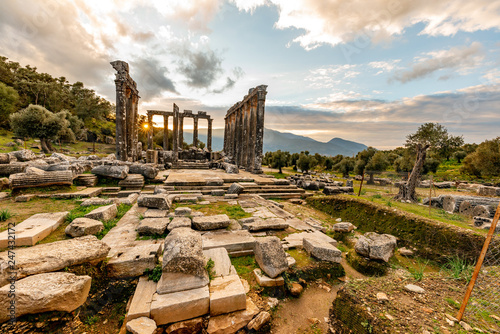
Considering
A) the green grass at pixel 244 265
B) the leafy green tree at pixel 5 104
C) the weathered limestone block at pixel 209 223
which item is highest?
the leafy green tree at pixel 5 104

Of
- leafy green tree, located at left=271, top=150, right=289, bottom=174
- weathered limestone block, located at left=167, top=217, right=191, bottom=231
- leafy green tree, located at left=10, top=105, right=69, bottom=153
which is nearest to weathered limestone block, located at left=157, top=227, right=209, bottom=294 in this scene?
weathered limestone block, located at left=167, top=217, right=191, bottom=231

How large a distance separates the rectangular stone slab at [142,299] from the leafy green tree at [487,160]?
111 feet

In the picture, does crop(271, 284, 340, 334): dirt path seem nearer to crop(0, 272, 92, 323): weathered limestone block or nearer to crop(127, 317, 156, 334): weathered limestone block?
crop(127, 317, 156, 334): weathered limestone block

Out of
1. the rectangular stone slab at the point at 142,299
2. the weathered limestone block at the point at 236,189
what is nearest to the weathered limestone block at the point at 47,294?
the rectangular stone slab at the point at 142,299

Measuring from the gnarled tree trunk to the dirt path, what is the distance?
10.9 m

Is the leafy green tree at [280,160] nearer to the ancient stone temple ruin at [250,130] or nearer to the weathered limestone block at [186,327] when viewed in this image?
the ancient stone temple ruin at [250,130]

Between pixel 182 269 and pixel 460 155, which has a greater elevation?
pixel 460 155

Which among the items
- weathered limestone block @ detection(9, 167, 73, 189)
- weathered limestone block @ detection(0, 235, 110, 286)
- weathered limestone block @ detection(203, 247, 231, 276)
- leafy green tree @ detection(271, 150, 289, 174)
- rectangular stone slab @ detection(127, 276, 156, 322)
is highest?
leafy green tree @ detection(271, 150, 289, 174)

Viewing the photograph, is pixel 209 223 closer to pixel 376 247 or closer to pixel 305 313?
pixel 305 313

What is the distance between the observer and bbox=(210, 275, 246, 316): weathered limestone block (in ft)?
8.80

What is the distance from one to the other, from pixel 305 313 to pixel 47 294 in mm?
3520

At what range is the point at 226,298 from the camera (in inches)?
107

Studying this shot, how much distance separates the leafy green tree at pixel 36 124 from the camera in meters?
22.7

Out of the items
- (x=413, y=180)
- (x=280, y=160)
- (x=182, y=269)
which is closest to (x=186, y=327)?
(x=182, y=269)
